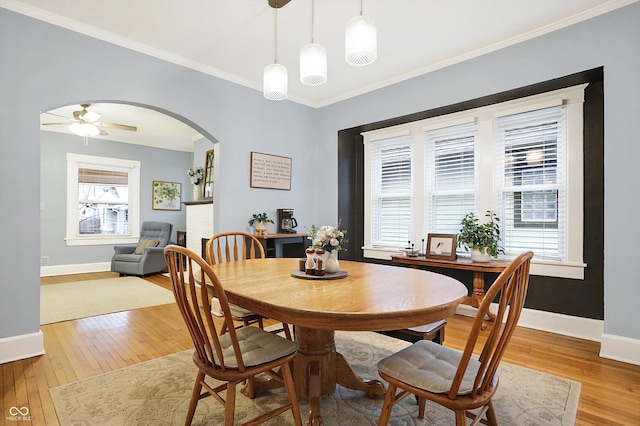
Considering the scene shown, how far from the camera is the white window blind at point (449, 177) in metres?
3.67

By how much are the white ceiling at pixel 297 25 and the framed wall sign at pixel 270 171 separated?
1.06 metres

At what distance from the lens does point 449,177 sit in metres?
3.83

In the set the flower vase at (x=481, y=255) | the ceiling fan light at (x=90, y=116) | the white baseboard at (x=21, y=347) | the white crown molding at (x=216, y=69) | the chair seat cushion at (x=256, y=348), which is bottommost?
the white baseboard at (x=21, y=347)

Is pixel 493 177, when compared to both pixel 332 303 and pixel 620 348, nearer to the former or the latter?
pixel 620 348

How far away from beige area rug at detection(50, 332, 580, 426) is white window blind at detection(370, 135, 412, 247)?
2.17m

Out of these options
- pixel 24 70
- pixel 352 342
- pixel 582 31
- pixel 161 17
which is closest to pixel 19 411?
pixel 352 342

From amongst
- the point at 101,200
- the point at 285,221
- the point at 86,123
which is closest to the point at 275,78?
the point at 285,221

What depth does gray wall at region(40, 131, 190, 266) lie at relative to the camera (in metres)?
5.82

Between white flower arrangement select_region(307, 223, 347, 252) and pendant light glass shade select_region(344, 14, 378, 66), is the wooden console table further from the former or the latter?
pendant light glass shade select_region(344, 14, 378, 66)

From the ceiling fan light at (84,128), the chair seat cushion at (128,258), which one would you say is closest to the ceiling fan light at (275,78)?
the ceiling fan light at (84,128)

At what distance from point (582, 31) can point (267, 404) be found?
3619 mm

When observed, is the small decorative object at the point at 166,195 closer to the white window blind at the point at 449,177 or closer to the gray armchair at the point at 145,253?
the gray armchair at the point at 145,253

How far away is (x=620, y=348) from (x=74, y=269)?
7.72 metres

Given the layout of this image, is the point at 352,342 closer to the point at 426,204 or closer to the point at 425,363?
the point at 425,363
